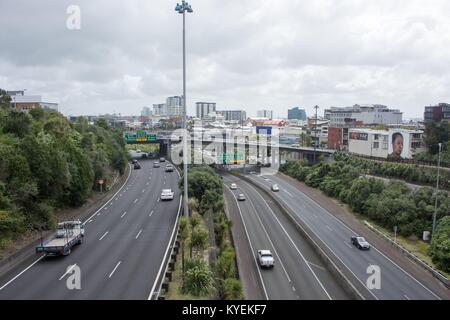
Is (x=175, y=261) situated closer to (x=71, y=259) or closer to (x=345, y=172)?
(x=71, y=259)

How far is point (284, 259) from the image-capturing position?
2762cm

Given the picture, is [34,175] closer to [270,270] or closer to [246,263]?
[246,263]

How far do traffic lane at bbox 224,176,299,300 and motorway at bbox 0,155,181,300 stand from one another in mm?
6515

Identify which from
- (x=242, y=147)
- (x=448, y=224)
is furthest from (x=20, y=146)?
(x=242, y=147)

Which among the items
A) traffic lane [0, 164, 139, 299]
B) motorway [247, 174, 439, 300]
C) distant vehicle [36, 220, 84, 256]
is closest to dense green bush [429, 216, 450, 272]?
motorway [247, 174, 439, 300]

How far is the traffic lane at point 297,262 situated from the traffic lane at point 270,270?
17.2 inches

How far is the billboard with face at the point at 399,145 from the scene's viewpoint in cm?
5903

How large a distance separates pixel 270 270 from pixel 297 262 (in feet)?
8.54

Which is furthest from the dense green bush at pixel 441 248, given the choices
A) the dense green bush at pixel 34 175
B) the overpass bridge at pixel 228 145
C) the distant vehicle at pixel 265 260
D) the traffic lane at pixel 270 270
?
the overpass bridge at pixel 228 145

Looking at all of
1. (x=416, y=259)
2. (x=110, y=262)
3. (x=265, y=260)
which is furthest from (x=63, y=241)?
(x=416, y=259)

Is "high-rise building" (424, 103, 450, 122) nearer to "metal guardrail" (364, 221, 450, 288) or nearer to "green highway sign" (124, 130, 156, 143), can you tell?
"metal guardrail" (364, 221, 450, 288)

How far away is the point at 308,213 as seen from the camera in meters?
42.0

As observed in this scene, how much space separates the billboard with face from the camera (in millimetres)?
59031
